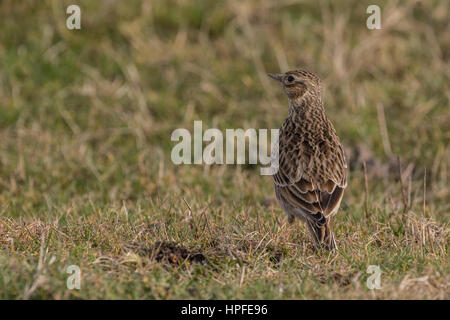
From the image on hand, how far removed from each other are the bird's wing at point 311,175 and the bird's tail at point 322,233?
11 cm

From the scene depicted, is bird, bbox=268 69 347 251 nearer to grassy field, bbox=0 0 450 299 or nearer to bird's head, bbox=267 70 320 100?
bird's head, bbox=267 70 320 100

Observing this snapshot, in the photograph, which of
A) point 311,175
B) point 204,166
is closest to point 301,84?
point 311,175

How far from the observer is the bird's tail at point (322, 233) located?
5.20 meters

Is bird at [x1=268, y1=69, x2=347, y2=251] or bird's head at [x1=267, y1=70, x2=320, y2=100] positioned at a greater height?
bird's head at [x1=267, y1=70, x2=320, y2=100]

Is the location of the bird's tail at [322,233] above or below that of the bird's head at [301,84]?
below

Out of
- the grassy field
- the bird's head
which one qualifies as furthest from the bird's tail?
the bird's head

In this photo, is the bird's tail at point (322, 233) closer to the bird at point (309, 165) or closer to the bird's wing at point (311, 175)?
the bird at point (309, 165)

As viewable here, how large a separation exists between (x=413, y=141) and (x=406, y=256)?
436 centimetres

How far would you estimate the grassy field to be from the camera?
4.70 metres

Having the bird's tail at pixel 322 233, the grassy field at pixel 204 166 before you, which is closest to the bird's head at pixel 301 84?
the grassy field at pixel 204 166
